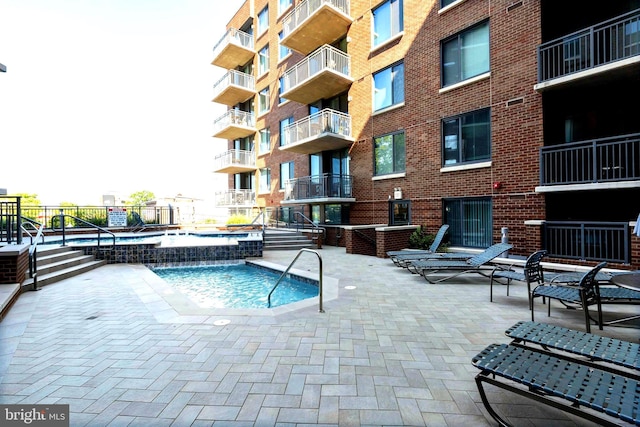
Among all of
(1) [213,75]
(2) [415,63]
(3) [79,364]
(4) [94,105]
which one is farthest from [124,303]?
(4) [94,105]

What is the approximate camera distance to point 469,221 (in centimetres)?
985

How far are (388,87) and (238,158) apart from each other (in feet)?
41.9

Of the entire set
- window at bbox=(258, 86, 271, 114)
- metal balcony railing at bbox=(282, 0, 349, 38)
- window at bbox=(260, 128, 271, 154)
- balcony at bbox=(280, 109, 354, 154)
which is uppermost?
metal balcony railing at bbox=(282, 0, 349, 38)

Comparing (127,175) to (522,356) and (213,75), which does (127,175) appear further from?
(522,356)

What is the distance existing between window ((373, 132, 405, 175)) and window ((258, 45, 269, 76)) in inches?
471

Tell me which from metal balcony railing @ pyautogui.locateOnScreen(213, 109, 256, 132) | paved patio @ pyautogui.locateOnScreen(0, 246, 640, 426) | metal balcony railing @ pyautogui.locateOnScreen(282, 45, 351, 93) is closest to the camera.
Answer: paved patio @ pyautogui.locateOnScreen(0, 246, 640, 426)

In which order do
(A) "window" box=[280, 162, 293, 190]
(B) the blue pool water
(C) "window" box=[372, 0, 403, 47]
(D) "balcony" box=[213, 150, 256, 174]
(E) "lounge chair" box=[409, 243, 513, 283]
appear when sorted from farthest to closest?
(D) "balcony" box=[213, 150, 256, 174], (A) "window" box=[280, 162, 293, 190], (C) "window" box=[372, 0, 403, 47], (B) the blue pool water, (E) "lounge chair" box=[409, 243, 513, 283]

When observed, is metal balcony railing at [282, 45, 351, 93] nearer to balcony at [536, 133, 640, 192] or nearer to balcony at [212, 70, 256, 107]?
balcony at [212, 70, 256, 107]

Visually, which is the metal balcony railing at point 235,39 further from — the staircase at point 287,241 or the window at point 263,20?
the staircase at point 287,241

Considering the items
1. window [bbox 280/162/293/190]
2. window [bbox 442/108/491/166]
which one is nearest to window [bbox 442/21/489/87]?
window [bbox 442/108/491/166]

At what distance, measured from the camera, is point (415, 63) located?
450 inches

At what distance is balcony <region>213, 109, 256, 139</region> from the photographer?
2128 cm

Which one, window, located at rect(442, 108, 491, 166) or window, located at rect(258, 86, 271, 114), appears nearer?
window, located at rect(442, 108, 491, 166)

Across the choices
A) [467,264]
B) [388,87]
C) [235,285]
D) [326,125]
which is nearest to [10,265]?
[235,285]
